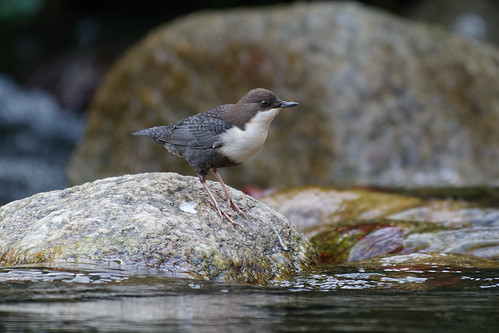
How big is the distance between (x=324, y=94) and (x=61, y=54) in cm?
676

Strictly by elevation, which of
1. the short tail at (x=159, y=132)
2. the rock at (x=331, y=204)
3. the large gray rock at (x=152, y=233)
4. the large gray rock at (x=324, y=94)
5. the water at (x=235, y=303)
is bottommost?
the water at (x=235, y=303)

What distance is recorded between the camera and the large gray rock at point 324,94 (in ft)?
27.3

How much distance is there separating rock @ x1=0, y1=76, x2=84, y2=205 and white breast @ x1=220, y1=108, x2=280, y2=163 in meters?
5.71

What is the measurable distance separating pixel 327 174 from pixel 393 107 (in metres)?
1.17

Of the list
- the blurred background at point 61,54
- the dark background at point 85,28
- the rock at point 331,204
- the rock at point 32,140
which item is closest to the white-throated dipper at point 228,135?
the rock at point 331,204

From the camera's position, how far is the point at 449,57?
355 inches

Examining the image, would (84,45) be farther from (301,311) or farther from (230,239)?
(301,311)

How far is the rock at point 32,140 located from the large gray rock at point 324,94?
736mm

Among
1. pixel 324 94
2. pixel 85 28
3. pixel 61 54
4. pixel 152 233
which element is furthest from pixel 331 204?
pixel 85 28

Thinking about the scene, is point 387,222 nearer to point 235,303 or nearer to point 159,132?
point 159,132

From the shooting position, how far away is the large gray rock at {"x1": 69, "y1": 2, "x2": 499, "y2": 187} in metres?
8.33

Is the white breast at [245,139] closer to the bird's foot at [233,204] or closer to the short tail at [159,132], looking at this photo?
the bird's foot at [233,204]

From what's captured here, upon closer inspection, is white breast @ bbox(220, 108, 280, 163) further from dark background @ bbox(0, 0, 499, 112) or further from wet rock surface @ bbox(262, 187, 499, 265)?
dark background @ bbox(0, 0, 499, 112)

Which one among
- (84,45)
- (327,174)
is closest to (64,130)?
(84,45)
